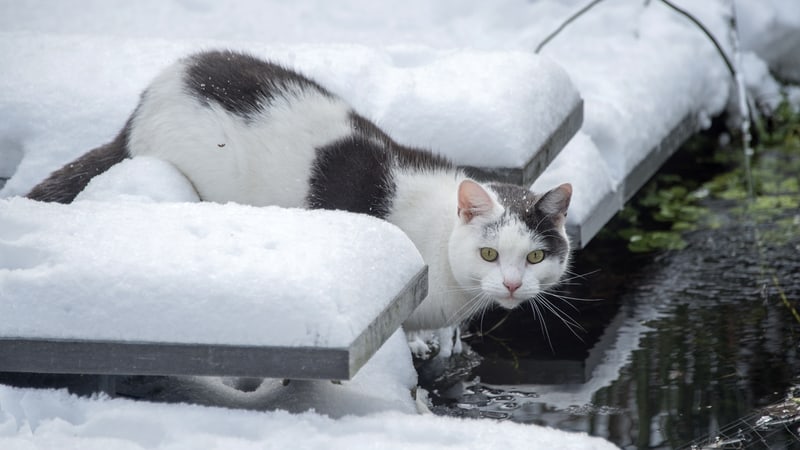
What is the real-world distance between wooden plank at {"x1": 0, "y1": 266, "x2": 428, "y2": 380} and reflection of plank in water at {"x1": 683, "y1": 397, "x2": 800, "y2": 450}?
1123 millimetres

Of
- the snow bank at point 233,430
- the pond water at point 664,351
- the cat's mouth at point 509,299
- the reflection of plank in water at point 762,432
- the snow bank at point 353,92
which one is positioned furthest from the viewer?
the snow bank at point 353,92

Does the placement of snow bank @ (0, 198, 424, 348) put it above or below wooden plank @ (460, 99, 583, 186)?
above

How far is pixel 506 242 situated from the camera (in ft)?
11.2

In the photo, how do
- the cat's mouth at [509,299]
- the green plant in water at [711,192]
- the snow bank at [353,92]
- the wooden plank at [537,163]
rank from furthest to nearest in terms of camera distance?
the green plant in water at [711,192]
the snow bank at [353,92]
the wooden plank at [537,163]
the cat's mouth at [509,299]

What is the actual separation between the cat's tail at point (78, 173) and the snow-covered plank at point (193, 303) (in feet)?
3.12

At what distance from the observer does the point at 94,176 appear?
383cm

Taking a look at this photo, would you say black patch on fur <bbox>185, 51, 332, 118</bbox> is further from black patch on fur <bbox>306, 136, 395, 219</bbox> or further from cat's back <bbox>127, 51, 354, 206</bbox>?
black patch on fur <bbox>306, 136, 395, 219</bbox>

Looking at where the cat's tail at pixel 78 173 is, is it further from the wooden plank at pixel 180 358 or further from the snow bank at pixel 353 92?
the wooden plank at pixel 180 358

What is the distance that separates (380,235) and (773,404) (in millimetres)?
1377

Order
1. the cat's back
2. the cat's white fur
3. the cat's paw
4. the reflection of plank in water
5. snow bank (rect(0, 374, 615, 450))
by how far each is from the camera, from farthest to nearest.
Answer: the cat's paw → the cat's back → the cat's white fur → the reflection of plank in water → snow bank (rect(0, 374, 615, 450))

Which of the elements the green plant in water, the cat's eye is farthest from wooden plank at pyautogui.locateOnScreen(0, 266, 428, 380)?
the green plant in water

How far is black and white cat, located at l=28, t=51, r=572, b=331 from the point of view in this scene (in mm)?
3520

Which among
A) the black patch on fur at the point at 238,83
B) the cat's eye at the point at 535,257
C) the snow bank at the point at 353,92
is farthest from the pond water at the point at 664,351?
the black patch on fur at the point at 238,83

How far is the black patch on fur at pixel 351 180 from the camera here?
12.0 feet
